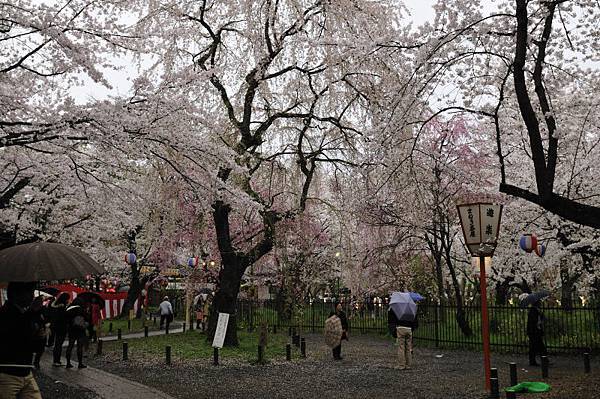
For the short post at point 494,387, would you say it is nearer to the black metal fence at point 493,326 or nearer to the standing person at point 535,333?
the standing person at point 535,333

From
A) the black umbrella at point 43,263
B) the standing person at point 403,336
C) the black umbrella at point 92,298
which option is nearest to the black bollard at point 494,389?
the standing person at point 403,336

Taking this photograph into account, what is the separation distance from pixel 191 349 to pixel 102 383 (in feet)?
19.8

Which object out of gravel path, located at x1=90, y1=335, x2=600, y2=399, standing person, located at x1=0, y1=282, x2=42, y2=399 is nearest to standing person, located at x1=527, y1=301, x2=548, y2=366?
gravel path, located at x1=90, y1=335, x2=600, y2=399

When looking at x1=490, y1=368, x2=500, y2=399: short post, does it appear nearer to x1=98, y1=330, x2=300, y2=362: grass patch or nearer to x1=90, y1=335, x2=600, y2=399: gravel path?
x1=90, y1=335, x2=600, y2=399: gravel path

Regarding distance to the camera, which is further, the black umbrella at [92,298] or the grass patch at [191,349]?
the grass patch at [191,349]

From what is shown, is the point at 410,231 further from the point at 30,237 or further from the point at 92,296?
the point at 30,237

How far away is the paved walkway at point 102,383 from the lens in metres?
9.62

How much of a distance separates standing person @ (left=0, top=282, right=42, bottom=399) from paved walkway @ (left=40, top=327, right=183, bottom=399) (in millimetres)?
4626

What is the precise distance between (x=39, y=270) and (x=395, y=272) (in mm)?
18972

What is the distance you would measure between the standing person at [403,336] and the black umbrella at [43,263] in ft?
27.8

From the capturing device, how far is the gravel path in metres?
10.1

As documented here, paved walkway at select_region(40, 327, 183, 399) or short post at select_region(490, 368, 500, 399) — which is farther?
paved walkway at select_region(40, 327, 183, 399)

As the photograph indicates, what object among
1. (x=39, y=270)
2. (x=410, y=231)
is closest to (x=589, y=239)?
(x=410, y=231)

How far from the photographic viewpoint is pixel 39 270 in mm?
6199
